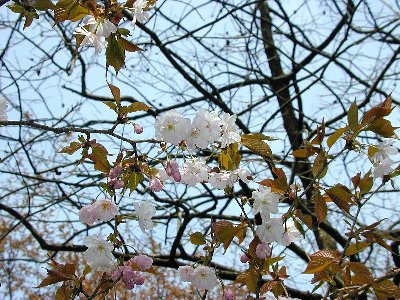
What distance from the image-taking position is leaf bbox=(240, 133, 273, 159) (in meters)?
1.28

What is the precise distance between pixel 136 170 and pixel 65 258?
554 centimetres

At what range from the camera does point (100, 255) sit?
4.31ft

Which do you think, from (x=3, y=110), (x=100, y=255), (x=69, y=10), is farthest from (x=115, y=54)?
(x=100, y=255)

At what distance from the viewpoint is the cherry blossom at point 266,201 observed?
1316mm

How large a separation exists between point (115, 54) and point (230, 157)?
38cm

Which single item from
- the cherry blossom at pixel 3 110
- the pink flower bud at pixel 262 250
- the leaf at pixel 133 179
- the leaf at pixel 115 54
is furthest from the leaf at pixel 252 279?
the cherry blossom at pixel 3 110

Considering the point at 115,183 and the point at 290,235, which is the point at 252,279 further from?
the point at 115,183

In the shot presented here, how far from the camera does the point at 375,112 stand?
1194 mm

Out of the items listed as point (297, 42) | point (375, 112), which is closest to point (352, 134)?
point (375, 112)

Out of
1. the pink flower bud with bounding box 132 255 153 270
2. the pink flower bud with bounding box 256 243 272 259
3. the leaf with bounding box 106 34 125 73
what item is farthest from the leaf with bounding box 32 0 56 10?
the pink flower bud with bounding box 256 243 272 259

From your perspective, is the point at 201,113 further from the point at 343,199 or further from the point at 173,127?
the point at 343,199

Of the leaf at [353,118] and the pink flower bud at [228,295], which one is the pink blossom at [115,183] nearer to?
the pink flower bud at [228,295]

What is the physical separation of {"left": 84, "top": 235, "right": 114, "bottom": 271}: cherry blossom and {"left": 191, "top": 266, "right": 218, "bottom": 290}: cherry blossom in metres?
0.26

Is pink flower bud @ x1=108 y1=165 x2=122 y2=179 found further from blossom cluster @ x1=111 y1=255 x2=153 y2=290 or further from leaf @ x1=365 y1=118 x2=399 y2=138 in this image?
leaf @ x1=365 y1=118 x2=399 y2=138
